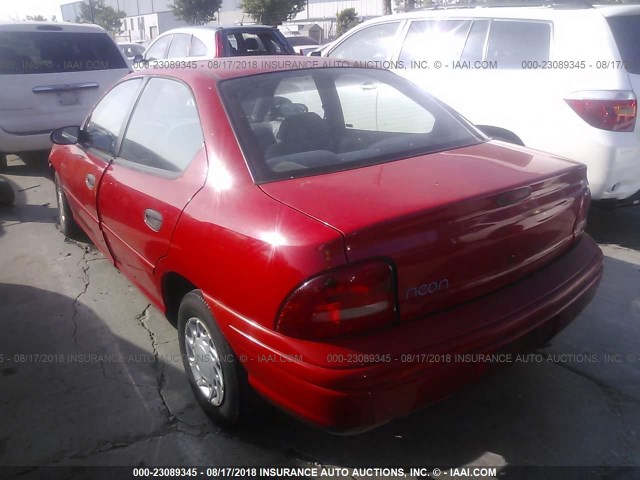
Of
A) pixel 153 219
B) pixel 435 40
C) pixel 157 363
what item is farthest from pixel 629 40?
pixel 157 363

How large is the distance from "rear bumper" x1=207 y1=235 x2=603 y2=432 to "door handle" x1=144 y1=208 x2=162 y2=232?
569 mm

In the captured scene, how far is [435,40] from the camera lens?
213 inches

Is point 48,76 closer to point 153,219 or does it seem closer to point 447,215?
point 153,219

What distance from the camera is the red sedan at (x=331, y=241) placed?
1856mm

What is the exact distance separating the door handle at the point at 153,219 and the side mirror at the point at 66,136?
150 centimetres

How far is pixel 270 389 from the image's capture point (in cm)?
204

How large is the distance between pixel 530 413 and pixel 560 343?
69cm

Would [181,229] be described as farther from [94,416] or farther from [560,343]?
[560,343]

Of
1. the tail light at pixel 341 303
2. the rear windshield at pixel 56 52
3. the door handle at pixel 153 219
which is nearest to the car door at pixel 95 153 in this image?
the door handle at pixel 153 219

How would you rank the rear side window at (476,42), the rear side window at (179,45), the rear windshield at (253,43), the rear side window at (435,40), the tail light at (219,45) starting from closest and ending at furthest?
the rear side window at (476,42), the rear side window at (435,40), the tail light at (219,45), the rear windshield at (253,43), the rear side window at (179,45)

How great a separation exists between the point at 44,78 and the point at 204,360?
17.3ft

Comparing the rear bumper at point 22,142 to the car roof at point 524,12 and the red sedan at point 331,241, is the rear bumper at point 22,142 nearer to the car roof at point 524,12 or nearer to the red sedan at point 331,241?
the red sedan at point 331,241

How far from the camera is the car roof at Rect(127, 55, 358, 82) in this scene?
2.72 meters

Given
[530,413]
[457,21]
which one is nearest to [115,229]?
[530,413]
